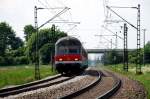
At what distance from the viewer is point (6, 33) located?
6624 inches

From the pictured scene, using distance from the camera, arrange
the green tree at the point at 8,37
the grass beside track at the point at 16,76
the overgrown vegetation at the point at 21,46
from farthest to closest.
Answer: the green tree at the point at 8,37
the overgrown vegetation at the point at 21,46
the grass beside track at the point at 16,76

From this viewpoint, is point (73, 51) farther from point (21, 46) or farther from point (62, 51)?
point (21, 46)

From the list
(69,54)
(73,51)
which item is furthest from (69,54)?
(73,51)

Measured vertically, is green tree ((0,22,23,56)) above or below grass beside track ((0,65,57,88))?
above

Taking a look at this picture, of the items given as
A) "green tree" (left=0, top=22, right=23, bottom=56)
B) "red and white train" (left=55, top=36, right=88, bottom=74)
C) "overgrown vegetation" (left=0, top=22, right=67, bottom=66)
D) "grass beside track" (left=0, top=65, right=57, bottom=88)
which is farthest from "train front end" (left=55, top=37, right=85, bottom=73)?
"green tree" (left=0, top=22, right=23, bottom=56)

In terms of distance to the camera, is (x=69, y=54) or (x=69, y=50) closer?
(x=69, y=54)

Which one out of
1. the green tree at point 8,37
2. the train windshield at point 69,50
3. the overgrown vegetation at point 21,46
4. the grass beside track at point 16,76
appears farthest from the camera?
the green tree at point 8,37

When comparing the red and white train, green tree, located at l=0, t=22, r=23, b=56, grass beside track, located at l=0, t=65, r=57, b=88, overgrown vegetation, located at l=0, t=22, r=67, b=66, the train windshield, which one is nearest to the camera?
grass beside track, located at l=0, t=65, r=57, b=88

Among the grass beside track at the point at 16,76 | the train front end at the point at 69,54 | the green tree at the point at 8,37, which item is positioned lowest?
the grass beside track at the point at 16,76

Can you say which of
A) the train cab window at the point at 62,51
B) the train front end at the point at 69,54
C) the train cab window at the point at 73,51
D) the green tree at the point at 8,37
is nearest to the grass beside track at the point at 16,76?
the train front end at the point at 69,54

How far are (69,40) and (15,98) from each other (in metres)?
23.1

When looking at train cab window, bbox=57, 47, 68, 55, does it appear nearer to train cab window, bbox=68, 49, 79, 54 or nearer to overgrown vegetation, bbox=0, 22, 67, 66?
train cab window, bbox=68, 49, 79, 54

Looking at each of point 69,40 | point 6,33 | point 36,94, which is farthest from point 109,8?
point 6,33

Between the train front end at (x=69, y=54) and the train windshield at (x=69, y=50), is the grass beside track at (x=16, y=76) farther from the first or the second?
the train windshield at (x=69, y=50)
